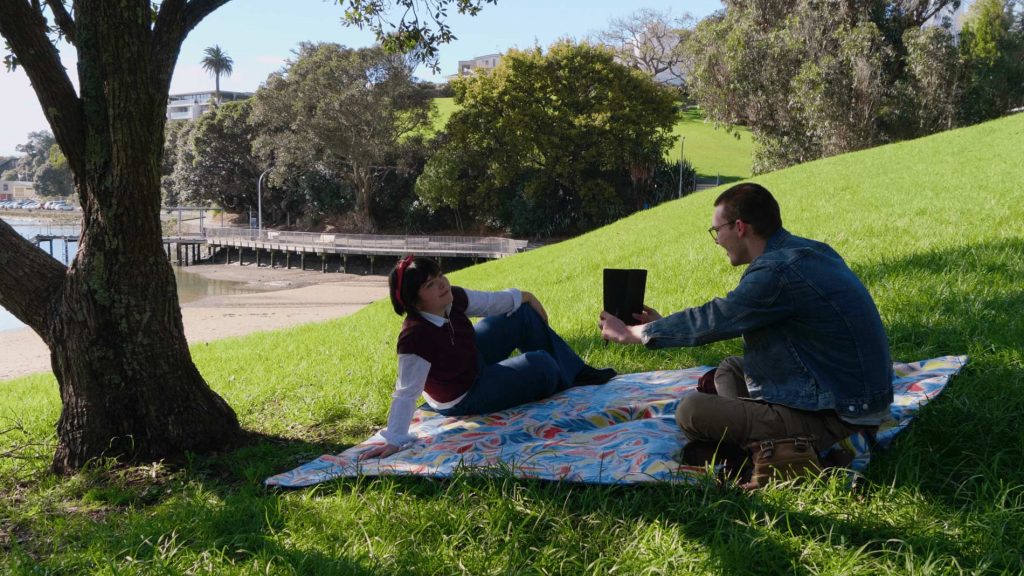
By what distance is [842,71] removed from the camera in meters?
27.7

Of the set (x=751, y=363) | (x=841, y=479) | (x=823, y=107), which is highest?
(x=823, y=107)

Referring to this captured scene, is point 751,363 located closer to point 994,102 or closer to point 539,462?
point 539,462

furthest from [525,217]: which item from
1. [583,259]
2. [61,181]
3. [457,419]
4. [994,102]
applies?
[61,181]

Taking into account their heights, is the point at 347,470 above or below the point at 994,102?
below

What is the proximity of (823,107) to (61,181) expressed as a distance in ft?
345

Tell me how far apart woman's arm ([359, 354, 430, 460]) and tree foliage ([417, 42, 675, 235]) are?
116 ft

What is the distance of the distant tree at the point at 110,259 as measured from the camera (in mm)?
4043

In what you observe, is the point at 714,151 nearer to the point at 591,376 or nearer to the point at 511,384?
the point at 591,376

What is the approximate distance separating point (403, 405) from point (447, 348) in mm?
400

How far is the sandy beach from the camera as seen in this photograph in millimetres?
19047

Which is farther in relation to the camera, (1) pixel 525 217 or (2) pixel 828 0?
(1) pixel 525 217

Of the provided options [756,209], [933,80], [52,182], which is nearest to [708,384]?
[756,209]

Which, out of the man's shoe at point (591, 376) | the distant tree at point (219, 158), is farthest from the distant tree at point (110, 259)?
the distant tree at point (219, 158)

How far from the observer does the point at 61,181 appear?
102 m
